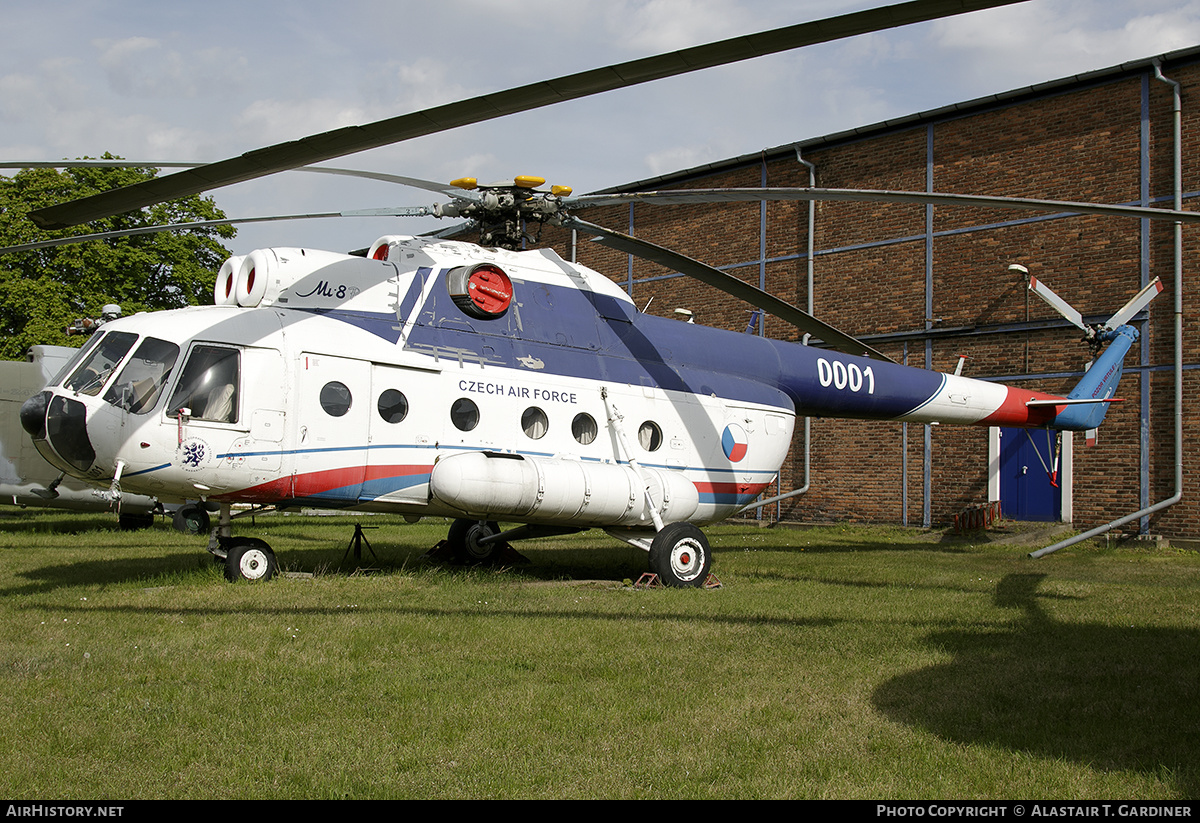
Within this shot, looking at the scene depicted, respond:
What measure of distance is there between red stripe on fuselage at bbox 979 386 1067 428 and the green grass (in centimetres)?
394

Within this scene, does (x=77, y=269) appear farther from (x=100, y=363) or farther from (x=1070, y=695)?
(x=1070, y=695)

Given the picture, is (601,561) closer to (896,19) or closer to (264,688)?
(264,688)

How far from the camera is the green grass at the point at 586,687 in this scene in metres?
4.23

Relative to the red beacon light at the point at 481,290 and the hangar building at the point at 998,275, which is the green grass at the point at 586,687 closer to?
the red beacon light at the point at 481,290

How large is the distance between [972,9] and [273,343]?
7007 mm

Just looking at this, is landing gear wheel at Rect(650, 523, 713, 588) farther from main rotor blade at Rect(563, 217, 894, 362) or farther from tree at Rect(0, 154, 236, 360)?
tree at Rect(0, 154, 236, 360)

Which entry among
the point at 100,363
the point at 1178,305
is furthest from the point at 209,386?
the point at 1178,305

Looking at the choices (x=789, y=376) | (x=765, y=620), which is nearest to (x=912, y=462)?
(x=789, y=376)

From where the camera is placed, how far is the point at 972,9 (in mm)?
4516

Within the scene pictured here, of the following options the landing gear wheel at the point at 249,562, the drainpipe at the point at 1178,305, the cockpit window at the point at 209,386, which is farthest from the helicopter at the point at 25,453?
the drainpipe at the point at 1178,305

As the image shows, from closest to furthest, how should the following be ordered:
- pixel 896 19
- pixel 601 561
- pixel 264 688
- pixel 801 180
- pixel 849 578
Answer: pixel 896 19 → pixel 264 688 → pixel 849 578 → pixel 601 561 → pixel 801 180

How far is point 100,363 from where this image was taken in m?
8.79

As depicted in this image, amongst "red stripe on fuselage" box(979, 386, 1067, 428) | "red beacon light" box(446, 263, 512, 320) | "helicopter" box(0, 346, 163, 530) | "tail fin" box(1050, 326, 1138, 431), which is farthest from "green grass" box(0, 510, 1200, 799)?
"helicopter" box(0, 346, 163, 530)

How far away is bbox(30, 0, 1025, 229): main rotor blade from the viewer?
15.7 feet
